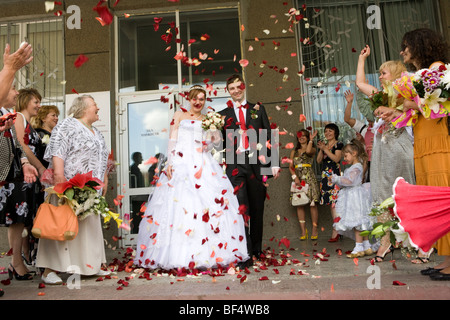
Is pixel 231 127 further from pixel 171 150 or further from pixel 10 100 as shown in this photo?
pixel 10 100

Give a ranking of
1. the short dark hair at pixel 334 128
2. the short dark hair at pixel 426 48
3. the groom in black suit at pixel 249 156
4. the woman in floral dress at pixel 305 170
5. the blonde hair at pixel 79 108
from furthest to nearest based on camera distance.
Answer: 1. the woman in floral dress at pixel 305 170
2. the short dark hair at pixel 334 128
3. the groom in black suit at pixel 249 156
4. the blonde hair at pixel 79 108
5. the short dark hair at pixel 426 48

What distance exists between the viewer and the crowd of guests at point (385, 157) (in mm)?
3799

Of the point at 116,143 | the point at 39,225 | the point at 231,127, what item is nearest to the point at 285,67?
the point at 231,127

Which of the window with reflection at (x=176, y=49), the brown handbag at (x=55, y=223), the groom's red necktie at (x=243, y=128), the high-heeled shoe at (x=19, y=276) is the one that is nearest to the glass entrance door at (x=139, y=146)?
the window with reflection at (x=176, y=49)

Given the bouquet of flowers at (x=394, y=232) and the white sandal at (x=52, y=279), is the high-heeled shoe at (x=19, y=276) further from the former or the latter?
the bouquet of flowers at (x=394, y=232)

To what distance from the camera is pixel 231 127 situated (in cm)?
541

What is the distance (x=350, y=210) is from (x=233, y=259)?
6.11ft

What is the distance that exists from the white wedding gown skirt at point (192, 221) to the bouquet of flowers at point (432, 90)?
2.31 meters

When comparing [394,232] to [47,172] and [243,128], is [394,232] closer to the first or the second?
[243,128]

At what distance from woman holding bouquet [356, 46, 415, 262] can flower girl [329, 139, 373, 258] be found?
0.94 m

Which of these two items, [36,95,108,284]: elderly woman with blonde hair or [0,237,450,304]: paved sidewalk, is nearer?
[0,237,450,304]: paved sidewalk

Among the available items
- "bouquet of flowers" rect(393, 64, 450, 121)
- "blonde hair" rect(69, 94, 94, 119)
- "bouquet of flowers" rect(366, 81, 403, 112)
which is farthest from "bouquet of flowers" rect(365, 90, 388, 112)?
"blonde hair" rect(69, 94, 94, 119)

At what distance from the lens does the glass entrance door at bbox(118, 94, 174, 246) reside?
26.2 feet

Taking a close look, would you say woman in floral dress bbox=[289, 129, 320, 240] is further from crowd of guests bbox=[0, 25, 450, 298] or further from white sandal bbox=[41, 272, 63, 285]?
white sandal bbox=[41, 272, 63, 285]
